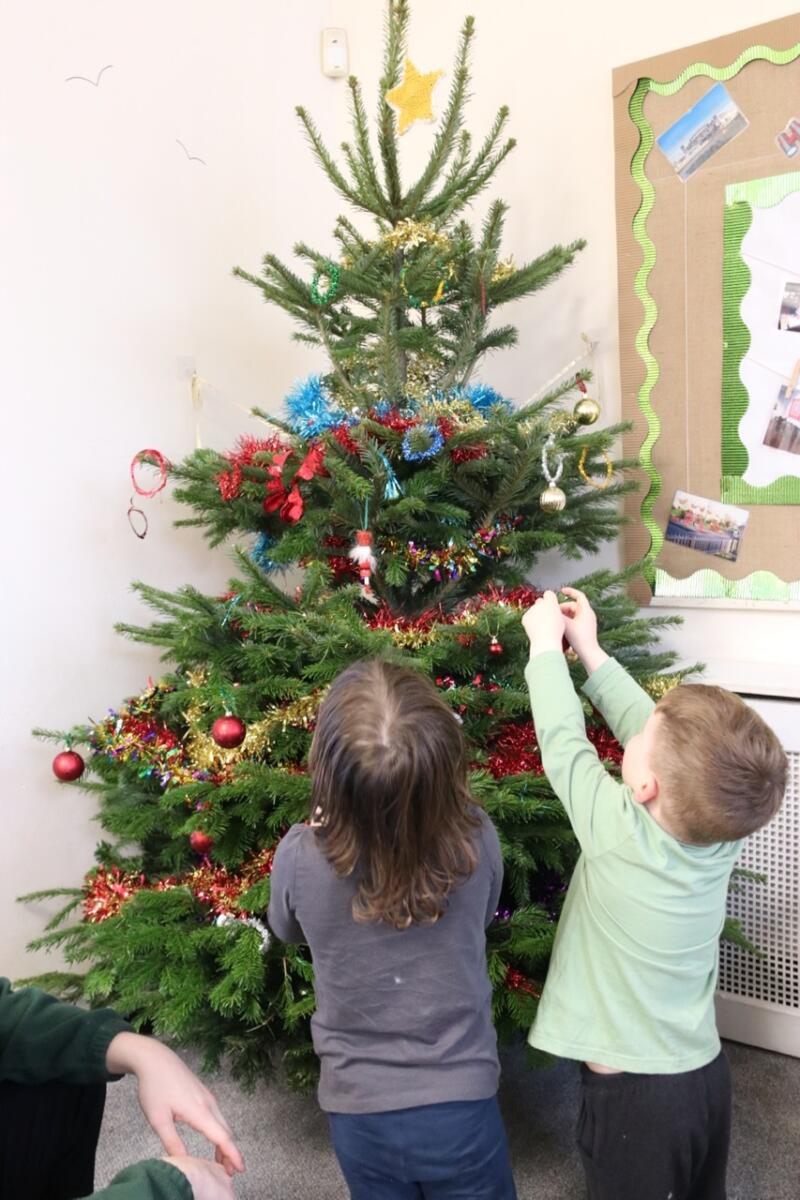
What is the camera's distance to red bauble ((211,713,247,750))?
1.44 meters

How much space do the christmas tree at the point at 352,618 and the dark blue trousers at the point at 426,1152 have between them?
0.93 feet

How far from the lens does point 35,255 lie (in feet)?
6.16

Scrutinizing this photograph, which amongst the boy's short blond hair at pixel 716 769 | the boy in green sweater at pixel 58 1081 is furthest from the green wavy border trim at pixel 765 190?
the boy in green sweater at pixel 58 1081

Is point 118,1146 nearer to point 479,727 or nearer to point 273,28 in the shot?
point 479,727

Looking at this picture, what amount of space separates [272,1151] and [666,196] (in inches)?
78.7

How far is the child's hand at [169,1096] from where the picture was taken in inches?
35.7

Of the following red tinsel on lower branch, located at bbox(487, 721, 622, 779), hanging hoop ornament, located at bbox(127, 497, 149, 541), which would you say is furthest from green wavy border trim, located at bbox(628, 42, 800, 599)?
hanging hoop ornament, located at bbox(127, 497, 149, 541)

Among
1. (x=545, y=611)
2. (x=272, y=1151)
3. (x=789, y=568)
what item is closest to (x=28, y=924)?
(x=272, y=1151)

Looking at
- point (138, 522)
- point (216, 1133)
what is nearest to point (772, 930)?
point (216, 1133)

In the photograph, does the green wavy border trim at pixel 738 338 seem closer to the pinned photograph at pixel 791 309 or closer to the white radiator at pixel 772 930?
the pinned photograph at pixel 791 309

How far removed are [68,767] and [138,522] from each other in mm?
643

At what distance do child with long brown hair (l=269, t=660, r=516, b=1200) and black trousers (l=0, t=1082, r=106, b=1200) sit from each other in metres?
0.29

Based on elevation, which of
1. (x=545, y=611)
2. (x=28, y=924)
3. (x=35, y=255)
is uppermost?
(x=35, y=255)

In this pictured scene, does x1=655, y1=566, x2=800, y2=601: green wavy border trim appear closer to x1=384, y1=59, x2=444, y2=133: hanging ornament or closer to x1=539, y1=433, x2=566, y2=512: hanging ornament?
x1=539, y1=433, x2=566, y2=512: hanging ornament
